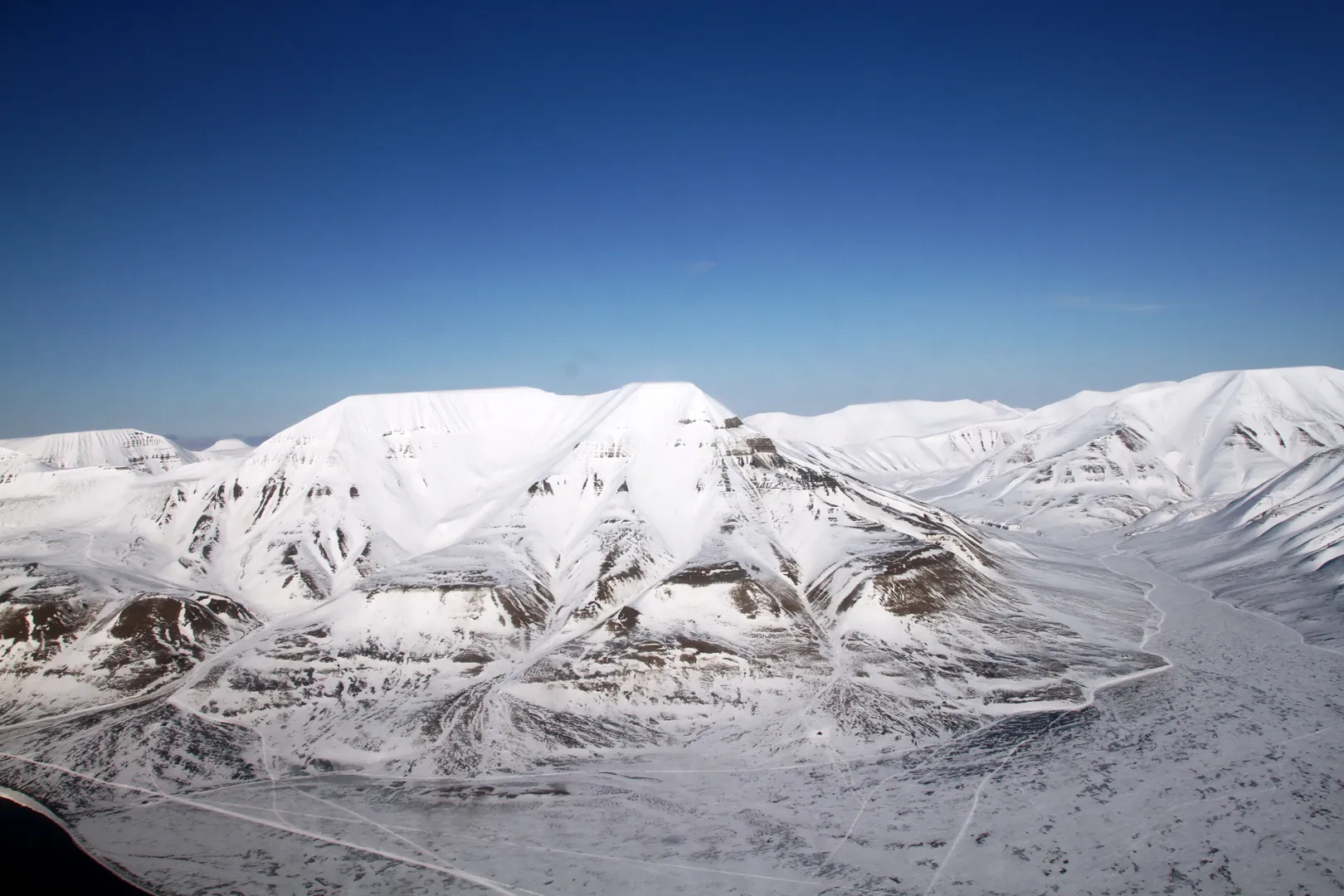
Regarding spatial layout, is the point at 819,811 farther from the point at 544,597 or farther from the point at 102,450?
Result: the point at 102,450

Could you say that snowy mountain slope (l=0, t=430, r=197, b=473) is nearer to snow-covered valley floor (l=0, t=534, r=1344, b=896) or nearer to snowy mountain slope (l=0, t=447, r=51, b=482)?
snowy mountain slope (l=0, t=447, r=51, b=482)

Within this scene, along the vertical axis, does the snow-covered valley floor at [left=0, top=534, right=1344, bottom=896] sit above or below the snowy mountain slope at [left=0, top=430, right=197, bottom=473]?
below

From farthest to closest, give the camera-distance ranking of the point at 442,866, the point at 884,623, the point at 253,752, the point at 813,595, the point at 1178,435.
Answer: the point at 1178,435
the point at 813,595
the point at 884,623
the point at 253,752
the point at 442,866

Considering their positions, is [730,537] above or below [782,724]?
above

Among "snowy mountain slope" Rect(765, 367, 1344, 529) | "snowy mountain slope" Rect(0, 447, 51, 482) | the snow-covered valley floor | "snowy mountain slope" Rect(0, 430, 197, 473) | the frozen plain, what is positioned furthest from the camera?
"snowy mountain slope" Rect(0, 430, 197, 473)

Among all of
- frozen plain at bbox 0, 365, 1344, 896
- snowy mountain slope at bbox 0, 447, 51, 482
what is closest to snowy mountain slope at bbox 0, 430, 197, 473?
snowy mountain slope at bbox 0, 447, 51, 482

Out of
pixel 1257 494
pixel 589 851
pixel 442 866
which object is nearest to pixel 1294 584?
pixel 1257 494

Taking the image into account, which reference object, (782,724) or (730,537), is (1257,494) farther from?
(782,724)
